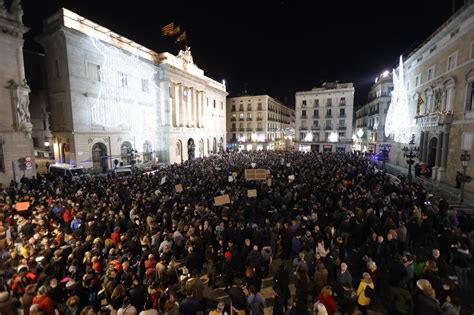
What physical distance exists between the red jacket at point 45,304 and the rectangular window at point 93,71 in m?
26.2

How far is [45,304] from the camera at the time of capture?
4805mm

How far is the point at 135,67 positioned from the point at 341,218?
31.2m

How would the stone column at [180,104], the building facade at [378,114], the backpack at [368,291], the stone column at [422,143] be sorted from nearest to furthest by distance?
the backpack at [368,291]
the stone column at [422,143]
the stone column at [180,104]
the building facade at [378,114]

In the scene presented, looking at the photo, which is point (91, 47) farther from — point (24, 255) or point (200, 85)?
point (24, 255)

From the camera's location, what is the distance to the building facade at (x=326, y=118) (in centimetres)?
4834

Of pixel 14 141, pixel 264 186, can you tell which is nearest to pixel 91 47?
pixel 14 141

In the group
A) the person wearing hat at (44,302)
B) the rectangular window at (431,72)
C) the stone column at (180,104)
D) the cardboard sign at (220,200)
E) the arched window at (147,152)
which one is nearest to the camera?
the person wearing hat at (44,302)

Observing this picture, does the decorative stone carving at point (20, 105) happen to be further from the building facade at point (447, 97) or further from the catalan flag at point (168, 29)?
the building facade at point (447, 97)

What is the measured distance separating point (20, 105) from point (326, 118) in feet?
155

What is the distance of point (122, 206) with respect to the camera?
1080cm

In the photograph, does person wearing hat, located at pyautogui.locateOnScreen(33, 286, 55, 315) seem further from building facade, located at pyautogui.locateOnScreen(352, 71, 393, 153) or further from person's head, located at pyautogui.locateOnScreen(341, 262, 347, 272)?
building facade, located at pyautogui.locateOnScreen(352, 71, 393, 153)

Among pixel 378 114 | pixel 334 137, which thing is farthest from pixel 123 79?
pixel 378 114

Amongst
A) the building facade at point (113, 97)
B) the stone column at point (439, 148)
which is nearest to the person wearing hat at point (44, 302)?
the building facade at point (113, 97)

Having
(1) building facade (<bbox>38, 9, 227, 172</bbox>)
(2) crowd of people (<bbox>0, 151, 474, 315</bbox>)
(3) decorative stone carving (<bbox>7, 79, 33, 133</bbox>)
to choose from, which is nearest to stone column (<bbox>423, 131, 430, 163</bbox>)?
(2) crowd of people (<bbox>0, 151, 474, 315</bbox>)
